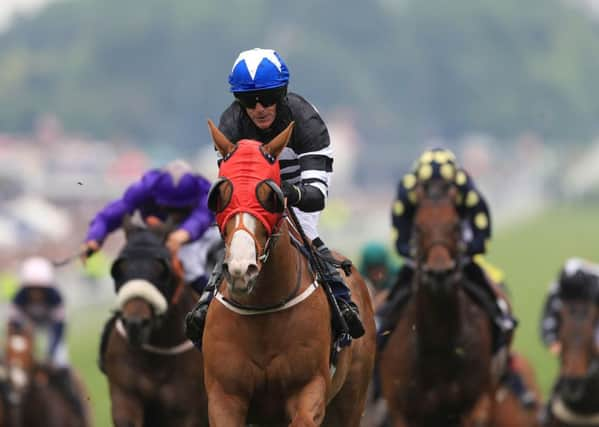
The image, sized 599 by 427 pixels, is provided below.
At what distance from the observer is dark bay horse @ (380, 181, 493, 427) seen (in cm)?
982

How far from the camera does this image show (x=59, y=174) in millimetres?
78125

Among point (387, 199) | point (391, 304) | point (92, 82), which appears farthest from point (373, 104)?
point (391, 304)

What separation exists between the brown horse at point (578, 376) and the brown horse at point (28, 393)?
453cm

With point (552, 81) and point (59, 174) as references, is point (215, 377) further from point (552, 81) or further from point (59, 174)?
point (552, 81)

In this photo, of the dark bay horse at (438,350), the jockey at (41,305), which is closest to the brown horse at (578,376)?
the dark bay horse at (438,350)

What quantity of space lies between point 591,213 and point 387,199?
14.7 metres

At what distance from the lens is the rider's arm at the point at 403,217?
10.3m

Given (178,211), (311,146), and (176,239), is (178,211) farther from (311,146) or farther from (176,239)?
(311,146)

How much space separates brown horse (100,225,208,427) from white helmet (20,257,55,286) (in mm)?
6273

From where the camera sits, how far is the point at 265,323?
637cm

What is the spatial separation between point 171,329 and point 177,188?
38.5 inches

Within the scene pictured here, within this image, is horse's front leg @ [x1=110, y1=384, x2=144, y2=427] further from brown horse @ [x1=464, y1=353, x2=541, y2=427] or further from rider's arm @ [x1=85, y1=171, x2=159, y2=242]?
brown horse @ [x1=464, y1=353, x2=541, y2=427]

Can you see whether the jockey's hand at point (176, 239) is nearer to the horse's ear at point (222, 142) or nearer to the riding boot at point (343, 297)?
the riding boot at point (343, 297)

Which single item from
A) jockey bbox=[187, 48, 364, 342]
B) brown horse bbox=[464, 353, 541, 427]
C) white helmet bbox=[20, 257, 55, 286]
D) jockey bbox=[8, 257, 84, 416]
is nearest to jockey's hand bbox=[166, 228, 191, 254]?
jockey bbox=[187, 48, 364, 342]
